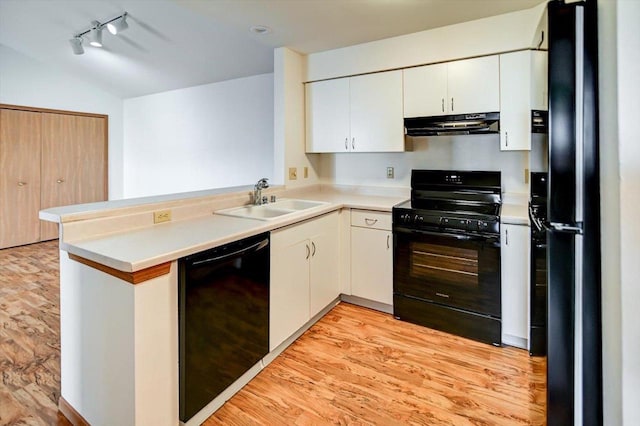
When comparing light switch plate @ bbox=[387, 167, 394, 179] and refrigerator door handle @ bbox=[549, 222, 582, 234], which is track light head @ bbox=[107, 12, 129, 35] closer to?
light switch plate @ bbox=[387, 167, 394, 179]

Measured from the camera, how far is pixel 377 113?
9.95 feet

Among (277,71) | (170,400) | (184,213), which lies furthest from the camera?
(277,71)

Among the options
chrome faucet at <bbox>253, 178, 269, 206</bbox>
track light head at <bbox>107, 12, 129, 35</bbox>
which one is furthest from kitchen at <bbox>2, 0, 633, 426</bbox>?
track light head at <bbox>107, 12, 129, 35</bbox>

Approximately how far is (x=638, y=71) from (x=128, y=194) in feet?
22.5

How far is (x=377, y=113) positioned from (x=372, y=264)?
4.23 feet

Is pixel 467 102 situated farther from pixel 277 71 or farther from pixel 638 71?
pixel 638 71

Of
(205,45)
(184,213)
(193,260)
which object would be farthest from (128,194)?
(193,260)

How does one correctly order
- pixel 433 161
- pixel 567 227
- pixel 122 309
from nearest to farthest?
pixel 567 227 < pixel 122 309 < pixel 433 161

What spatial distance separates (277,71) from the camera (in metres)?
3.18

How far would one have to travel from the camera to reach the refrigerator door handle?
3.44 feet

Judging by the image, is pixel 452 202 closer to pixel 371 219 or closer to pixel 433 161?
pixel 433 161

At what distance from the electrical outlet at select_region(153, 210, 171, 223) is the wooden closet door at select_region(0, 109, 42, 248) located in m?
4.42

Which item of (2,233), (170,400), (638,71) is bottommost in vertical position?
(170,400)

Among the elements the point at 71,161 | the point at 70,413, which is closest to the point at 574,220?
the point at 70,413
